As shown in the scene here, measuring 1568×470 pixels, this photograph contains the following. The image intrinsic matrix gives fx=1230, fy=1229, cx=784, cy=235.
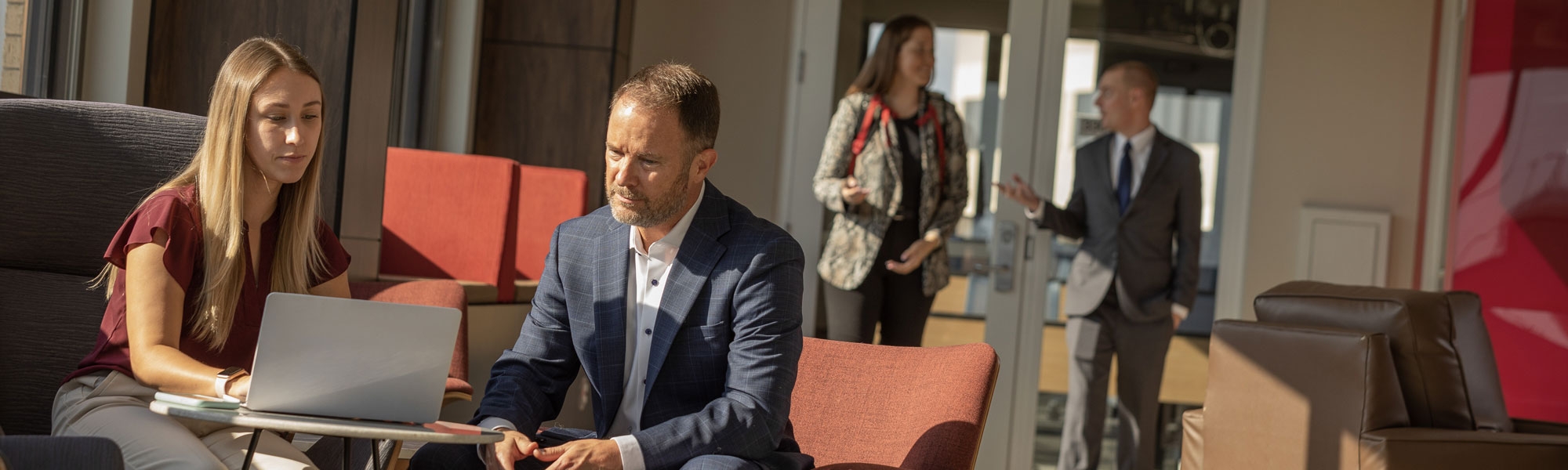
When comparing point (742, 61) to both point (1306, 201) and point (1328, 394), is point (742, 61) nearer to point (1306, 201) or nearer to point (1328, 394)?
point (1306, 201)

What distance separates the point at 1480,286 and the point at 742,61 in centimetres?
316

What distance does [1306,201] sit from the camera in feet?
17.9

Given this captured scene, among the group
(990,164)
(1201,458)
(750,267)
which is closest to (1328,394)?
(1201,458)

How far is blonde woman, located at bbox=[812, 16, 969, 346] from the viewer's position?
429 cm

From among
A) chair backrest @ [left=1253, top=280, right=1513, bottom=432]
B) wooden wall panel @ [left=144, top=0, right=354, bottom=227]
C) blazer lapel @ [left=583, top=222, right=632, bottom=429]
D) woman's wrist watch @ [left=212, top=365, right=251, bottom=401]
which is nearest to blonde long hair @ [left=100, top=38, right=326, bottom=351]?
woman's wrist watch @ [left=212, top=365, right=251, bottom=401]

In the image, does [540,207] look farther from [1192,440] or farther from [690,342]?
[690,342]

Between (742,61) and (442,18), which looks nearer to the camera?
(442,18)

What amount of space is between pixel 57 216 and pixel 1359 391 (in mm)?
3037

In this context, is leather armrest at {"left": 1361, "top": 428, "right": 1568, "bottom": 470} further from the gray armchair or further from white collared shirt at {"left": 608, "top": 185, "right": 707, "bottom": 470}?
the gray armchair

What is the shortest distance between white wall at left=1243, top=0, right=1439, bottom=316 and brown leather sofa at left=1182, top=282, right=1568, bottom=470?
1767mm

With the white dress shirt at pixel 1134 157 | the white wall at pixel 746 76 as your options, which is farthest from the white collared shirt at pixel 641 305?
the white wall at pixel 746 76

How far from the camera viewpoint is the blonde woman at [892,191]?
14.1ft

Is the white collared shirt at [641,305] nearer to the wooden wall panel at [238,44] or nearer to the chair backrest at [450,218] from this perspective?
the wooden wall panel at [238,44]

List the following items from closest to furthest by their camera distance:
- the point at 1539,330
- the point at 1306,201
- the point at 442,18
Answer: the point at 1539,330 < the point at 442,18 < the point at 1306,201
